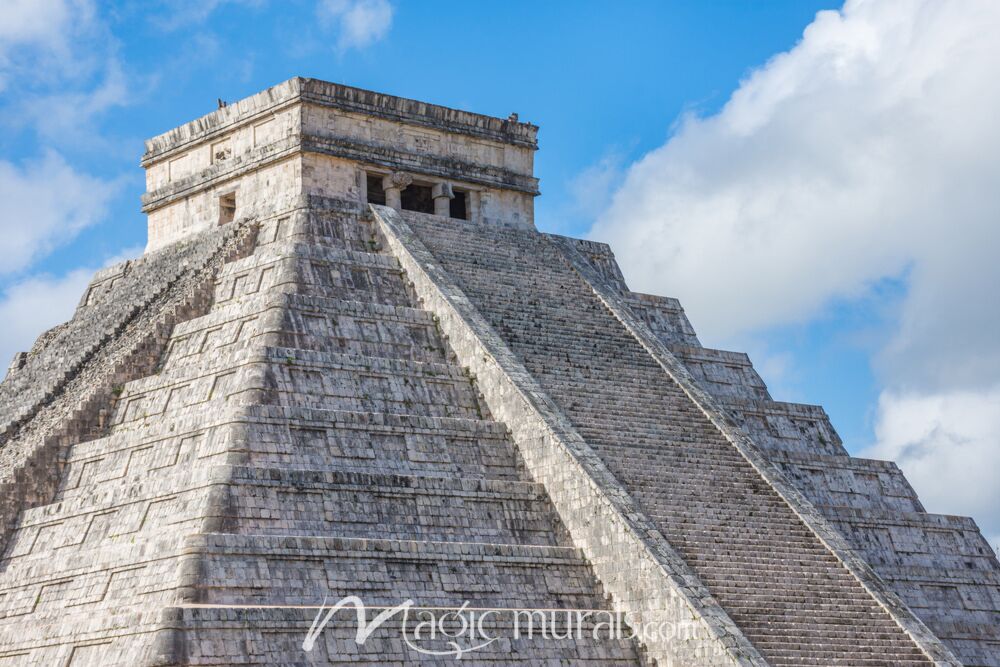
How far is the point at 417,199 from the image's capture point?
28.5 metres

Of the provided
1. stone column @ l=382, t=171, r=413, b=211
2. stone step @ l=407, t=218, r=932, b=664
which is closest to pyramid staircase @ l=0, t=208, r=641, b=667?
stone step @ l=407, t=218, r=932, b=664

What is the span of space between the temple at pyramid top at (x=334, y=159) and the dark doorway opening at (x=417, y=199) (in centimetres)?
2

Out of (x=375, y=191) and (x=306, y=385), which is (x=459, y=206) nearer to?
(x=375, y=191)

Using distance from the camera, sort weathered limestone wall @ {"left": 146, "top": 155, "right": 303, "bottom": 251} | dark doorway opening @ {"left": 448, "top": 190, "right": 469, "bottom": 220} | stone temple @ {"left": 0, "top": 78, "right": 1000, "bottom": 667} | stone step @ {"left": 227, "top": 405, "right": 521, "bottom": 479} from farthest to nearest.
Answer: dark doorway opening @ {"left": 448, "top": 190, "right": 469, "bottom": 220}
weathered limestone wall @ {"left": 146, "top": 155, "right": 303, "bottom": 251}
stone step @ {"left": 227, "top": 405, "right": 521, "bottom": 479}
stone temple @ {"left": 0, "top": 78, "right": 1000, "bottom": 667}

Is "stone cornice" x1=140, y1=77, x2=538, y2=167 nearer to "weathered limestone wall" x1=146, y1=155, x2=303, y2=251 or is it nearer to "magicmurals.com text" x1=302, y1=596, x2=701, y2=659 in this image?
"weathered limestone wall" x1=146, y1=155, x2=303, y2=251

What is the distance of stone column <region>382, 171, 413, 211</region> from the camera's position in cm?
2684

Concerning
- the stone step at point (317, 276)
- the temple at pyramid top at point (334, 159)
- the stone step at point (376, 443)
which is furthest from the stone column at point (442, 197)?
the stone step at point (376, 443)

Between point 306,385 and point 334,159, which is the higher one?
point 334,159

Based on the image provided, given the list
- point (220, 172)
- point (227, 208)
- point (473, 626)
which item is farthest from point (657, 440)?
point (220, 172)

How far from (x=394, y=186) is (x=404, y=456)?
7802 millimetres

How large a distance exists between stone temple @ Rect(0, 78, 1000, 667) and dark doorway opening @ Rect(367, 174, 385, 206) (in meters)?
0.06

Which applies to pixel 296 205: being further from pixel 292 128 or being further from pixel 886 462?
pixel 886 462

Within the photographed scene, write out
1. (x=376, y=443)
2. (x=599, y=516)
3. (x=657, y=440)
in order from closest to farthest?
(x=599, y=516) < (x=376, y=443) < (x=657, y=440)

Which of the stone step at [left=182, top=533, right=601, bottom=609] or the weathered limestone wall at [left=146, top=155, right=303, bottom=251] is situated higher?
the weathered limestone wall at [left=146, top=155, right=303, bottom=251]
